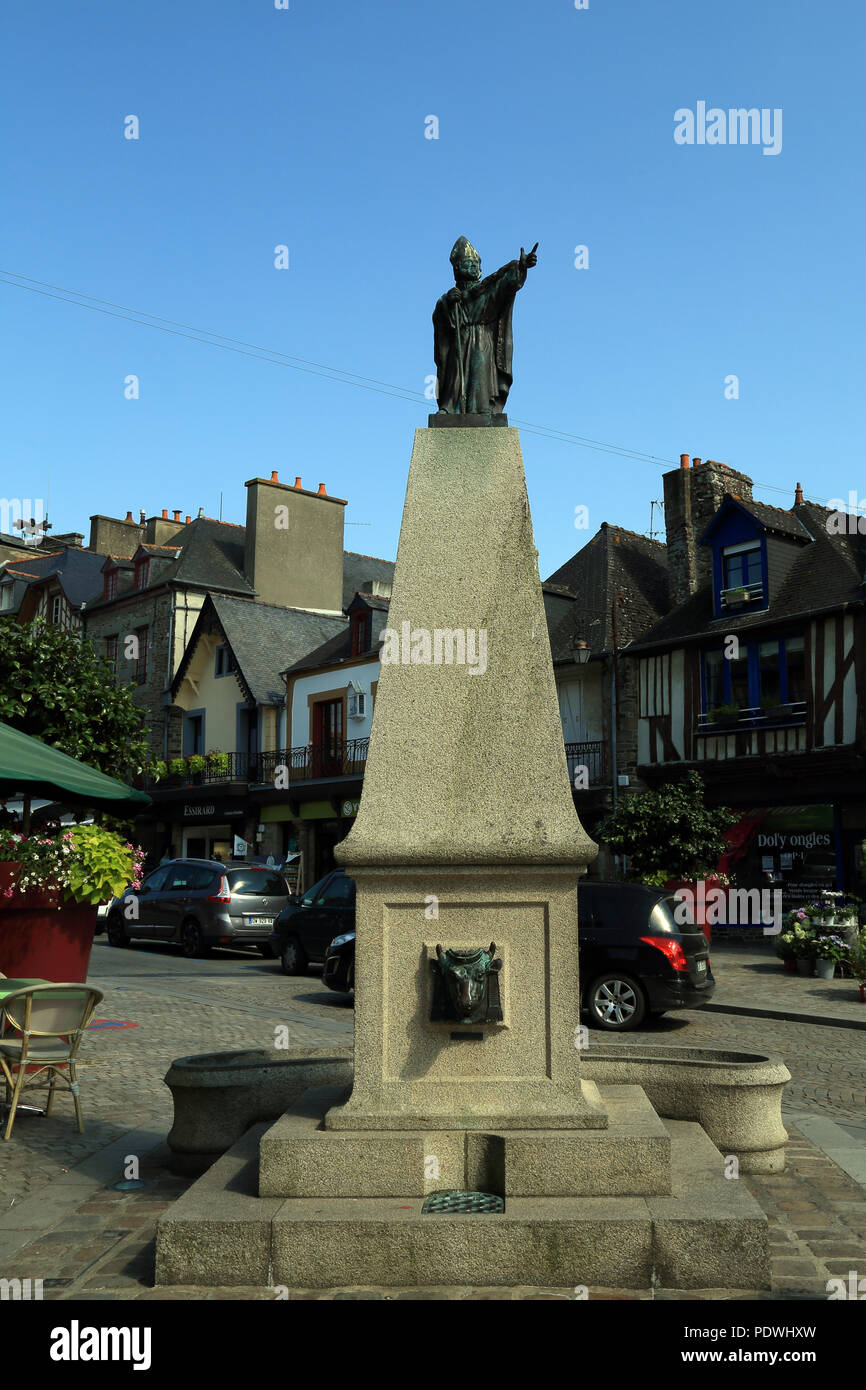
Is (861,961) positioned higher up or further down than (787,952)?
higher up

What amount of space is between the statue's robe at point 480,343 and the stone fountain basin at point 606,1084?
3.40 m

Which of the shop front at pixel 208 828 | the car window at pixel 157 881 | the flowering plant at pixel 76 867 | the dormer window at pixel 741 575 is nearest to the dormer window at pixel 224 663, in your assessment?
the shop front at pixel 208 828

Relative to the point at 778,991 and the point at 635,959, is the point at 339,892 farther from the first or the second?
the point at 778,991

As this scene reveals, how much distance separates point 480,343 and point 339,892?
11153 millimetres

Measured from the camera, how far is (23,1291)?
4070 millimetres

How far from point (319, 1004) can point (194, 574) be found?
25.2 m

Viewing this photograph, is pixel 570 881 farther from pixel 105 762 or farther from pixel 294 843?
pixel 294 843

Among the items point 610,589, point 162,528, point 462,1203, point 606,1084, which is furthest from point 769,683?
point 162,528

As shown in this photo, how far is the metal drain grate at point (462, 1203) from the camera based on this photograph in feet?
13.9

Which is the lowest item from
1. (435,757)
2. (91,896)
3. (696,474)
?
(91,896)

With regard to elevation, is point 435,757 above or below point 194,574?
below

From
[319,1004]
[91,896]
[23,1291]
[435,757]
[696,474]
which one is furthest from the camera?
[696,474]

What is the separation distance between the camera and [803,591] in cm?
2192
